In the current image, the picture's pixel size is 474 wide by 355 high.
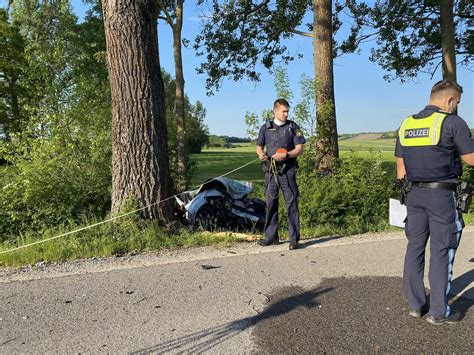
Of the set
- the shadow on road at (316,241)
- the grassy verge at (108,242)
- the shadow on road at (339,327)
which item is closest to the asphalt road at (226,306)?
the shadow on road at (339,327)

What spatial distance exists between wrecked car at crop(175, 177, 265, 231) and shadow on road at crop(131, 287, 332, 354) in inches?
133

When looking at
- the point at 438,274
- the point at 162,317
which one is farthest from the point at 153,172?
the point at 438,274

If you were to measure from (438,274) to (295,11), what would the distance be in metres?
12.3

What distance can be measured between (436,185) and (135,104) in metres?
4.44

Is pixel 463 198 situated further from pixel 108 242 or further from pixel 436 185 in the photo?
pixel 108 242

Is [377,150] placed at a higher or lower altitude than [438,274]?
higher

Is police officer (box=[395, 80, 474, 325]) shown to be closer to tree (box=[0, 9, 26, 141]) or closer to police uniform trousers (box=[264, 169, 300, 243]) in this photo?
police uniform trousers (box=[264, 169, 300, 243])

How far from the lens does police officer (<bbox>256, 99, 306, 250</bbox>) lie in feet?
19.5

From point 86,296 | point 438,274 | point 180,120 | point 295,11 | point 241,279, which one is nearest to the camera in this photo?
point 438,274

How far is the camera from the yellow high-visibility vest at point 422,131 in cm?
346

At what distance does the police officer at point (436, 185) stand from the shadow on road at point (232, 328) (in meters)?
0.94

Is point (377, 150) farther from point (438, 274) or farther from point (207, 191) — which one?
point (438, 274)

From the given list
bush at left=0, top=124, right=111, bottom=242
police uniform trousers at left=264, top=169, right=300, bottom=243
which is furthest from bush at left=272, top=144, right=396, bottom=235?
bush at left=0, top=124, right=111, bottom=242

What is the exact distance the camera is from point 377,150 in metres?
8.91
